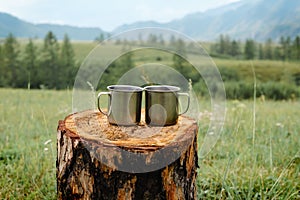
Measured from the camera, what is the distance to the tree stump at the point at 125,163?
1.72 metres

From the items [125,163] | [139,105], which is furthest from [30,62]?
[125,163]

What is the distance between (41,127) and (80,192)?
2695 mm

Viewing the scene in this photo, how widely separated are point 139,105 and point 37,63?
482 inches

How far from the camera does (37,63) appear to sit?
13.4 m

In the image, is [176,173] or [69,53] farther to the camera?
[69,53]

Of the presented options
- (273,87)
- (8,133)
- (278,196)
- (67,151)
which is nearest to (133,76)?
(67,151)

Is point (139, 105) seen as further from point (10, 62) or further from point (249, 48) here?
point (249, 48)

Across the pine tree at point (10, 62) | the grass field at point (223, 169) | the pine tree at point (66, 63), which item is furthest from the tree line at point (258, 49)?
the grass field at point (223, 169)

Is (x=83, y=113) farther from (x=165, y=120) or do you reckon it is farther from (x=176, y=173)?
(x=176, y=173)

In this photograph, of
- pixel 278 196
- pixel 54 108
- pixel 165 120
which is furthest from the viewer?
pixel 54 108

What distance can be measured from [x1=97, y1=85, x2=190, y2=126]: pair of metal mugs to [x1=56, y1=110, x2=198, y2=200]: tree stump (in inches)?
2.6

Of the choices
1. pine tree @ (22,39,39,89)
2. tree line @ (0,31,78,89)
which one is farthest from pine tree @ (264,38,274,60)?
pine tree @ (22,39,39,89)

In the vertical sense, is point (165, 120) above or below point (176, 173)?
above

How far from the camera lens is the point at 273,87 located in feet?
34.4
